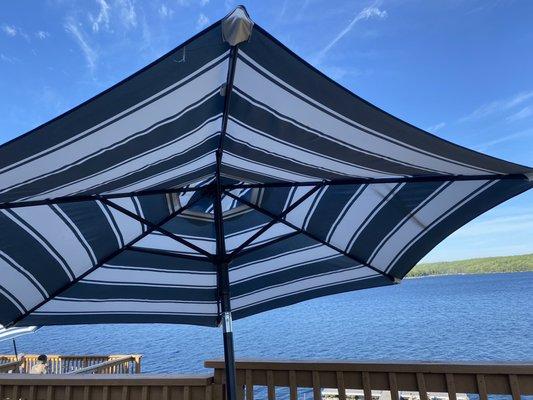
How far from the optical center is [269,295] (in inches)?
115

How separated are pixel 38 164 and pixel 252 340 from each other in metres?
26.7

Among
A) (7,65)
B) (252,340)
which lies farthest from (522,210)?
(7,65)

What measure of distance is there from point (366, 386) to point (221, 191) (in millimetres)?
1223

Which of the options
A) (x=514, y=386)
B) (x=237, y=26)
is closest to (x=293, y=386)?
(x=514, y=386)

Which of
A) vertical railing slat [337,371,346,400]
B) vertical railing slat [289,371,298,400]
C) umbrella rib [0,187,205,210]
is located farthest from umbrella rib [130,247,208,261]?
vertical railing slat [337,371,346,400]

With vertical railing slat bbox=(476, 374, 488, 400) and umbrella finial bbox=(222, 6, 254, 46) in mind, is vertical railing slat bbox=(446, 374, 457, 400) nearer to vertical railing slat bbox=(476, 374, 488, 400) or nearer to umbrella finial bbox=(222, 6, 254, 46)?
vertical railing slat bbox=(476, 374, 488, 400)

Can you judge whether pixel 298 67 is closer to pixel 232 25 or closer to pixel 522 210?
pixel 232 25

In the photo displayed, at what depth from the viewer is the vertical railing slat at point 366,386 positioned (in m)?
1.86

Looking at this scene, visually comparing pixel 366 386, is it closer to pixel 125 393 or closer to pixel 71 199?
pixel 125 393

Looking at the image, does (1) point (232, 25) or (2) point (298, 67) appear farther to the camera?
(2) point (298, 67)

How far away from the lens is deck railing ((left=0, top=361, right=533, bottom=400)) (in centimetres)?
174

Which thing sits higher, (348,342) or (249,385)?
(249,385)

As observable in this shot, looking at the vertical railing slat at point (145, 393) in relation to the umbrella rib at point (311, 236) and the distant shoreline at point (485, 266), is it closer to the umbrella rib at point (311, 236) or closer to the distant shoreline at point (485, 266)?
the umbrella rib at point (311, 236)

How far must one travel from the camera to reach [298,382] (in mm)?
2037
